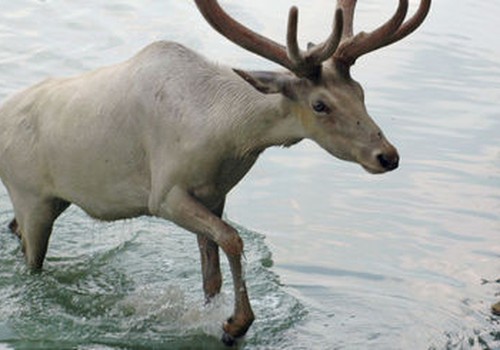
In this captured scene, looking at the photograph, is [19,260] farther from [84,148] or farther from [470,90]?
[470,90]

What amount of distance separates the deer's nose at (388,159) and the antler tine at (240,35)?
0.57 metres

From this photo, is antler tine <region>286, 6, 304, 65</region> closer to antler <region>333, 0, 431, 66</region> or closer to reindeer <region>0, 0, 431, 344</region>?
reindeer <region>0, 0, 431, 344</region>

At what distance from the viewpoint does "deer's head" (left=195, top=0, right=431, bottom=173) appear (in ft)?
19.1

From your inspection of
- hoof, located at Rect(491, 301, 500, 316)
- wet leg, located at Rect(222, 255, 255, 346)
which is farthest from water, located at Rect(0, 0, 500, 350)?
wet leg, located at Rect(222, 255, 255, 346)

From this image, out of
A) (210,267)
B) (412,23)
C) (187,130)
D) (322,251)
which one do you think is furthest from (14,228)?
(412,23)

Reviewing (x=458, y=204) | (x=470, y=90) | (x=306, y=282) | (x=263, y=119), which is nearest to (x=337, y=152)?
(x=263, y=119)

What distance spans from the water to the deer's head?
4.53 feet

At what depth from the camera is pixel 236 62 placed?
1147 centimetres

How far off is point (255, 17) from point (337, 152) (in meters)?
7.24

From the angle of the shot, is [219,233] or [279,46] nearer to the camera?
[279,46]

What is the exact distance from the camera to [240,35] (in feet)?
19.7

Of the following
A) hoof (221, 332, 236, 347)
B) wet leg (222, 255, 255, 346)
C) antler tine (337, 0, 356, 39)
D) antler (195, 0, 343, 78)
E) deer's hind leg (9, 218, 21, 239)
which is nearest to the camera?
antler (195, 0, 343, 78)

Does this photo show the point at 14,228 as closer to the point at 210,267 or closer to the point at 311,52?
the point at 210,267

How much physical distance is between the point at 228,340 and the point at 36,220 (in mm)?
1422
